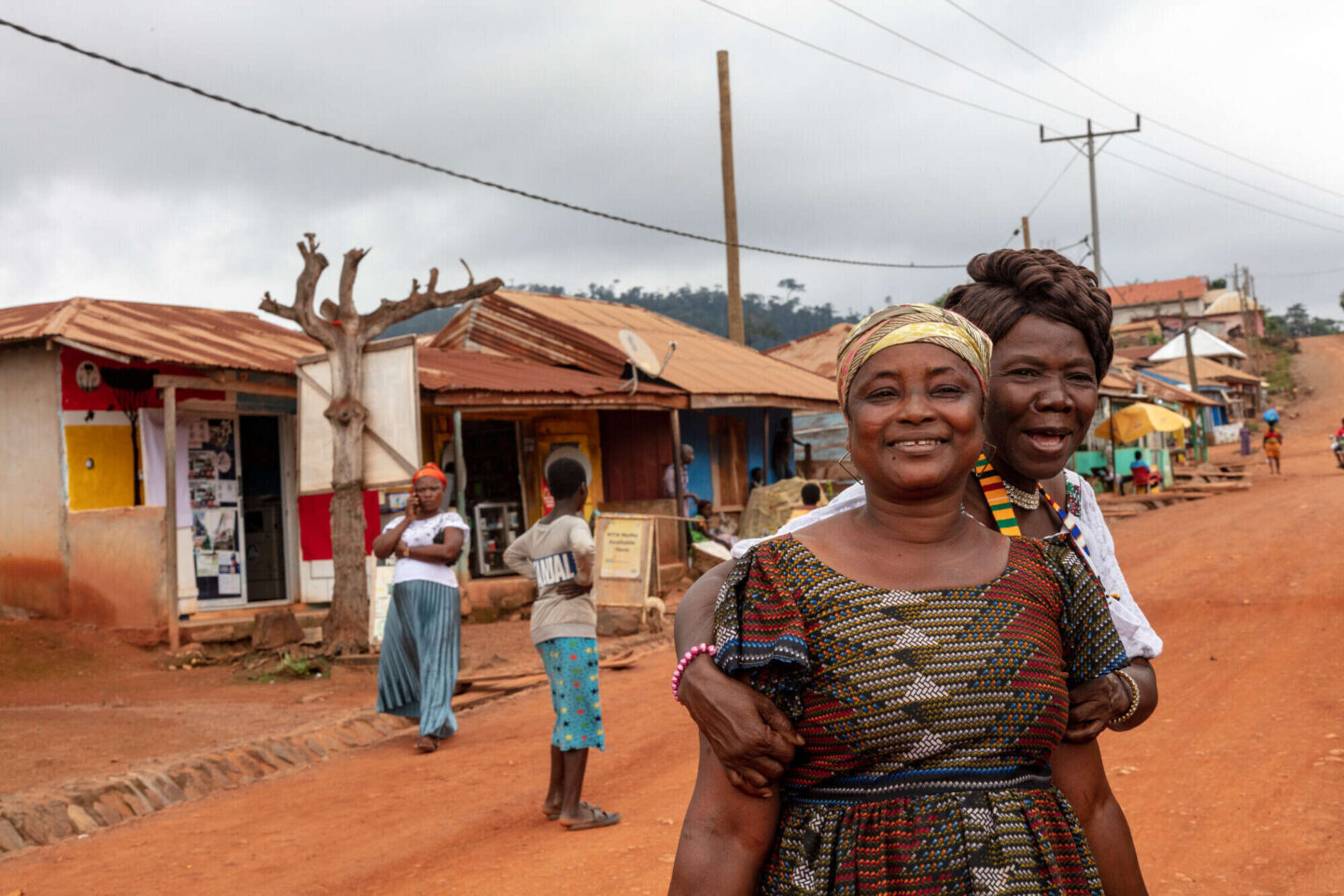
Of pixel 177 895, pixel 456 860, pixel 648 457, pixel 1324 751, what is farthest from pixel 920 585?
pixel 648 457

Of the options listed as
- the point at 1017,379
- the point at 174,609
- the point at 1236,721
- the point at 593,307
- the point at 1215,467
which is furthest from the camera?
the point at 1215,467

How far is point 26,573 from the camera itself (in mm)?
11797

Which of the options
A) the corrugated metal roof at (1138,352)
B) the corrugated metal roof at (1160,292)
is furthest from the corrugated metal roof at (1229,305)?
the corrugated metal roof at (1138,352)

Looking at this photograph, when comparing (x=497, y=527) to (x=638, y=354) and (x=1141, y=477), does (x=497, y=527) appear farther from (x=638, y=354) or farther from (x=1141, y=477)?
(x=1141, y=477)

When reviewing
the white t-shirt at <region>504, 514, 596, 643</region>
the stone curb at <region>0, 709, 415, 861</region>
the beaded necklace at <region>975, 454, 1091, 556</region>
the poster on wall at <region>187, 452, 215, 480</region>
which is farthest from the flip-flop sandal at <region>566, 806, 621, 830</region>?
the poster on wall at <region>187, 452, 215, 480</region>

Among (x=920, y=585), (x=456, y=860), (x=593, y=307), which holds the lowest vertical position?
(x=456, y=860)

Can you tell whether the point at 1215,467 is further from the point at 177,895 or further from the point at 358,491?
the point at 177,895

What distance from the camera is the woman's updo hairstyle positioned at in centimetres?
223

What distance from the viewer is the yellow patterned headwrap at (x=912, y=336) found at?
184cm

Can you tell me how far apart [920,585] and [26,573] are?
12331mm

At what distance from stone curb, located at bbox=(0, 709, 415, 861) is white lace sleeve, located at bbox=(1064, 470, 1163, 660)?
572 centimetres

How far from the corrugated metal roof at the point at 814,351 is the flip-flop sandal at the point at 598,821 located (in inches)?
944

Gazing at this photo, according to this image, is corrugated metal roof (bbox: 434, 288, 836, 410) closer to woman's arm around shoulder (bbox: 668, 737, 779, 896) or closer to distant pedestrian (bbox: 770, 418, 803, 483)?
distant pedestrian (bbox: 770, 418, 803, 483)

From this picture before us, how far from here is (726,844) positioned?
1.76 metres
